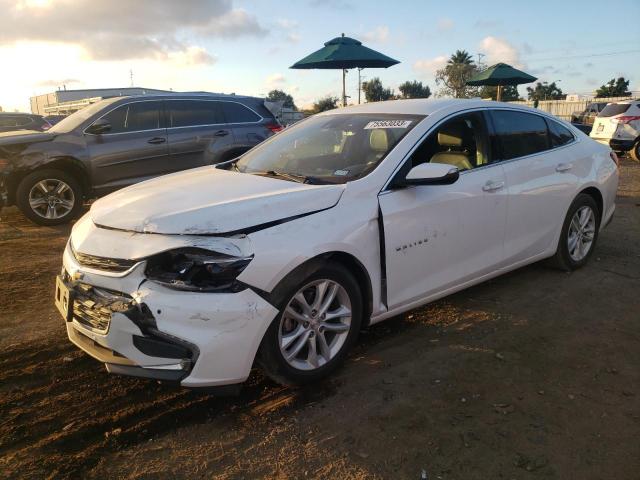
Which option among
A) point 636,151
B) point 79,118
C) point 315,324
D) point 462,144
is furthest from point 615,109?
point 315,324

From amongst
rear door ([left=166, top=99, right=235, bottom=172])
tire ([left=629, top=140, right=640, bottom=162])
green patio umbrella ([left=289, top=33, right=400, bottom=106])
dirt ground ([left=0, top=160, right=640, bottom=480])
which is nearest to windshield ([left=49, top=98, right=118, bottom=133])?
rear door ([left=166, top=99, right=235, bottom=172])

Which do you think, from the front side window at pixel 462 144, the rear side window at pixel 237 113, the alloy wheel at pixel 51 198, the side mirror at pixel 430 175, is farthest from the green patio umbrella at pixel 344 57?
the side mirror at pixel 430 175

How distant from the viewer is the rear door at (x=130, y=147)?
7.37 m

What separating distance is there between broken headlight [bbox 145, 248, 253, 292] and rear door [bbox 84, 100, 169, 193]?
5406 millimetres

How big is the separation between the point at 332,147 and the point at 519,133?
1699 mm

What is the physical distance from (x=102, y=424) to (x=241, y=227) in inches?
50.3

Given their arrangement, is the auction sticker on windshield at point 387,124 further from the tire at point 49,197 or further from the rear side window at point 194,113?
the tire at point 49,197

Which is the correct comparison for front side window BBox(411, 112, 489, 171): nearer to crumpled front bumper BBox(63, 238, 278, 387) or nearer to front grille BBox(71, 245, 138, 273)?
crumpled front bumper BBox(63, 238, 278, 387)

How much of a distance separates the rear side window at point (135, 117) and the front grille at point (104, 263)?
17.0 feet

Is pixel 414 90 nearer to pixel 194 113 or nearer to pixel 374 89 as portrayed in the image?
pixel 374 89

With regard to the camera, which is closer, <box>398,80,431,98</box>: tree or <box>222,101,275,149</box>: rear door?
<box>222,101,275,149</box>: rear door

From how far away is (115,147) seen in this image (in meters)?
7.43

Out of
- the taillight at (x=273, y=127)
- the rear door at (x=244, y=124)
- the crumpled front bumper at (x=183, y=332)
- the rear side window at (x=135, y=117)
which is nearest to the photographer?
the crumpled front bumper at (x=183, y=332)

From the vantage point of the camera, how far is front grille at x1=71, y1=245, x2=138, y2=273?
8.66 feet
